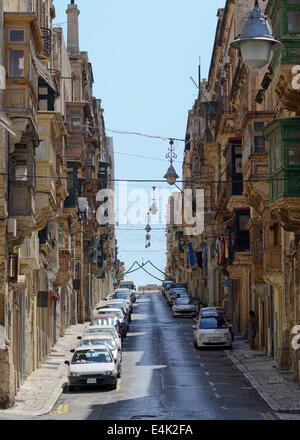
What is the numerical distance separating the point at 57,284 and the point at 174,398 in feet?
81.5

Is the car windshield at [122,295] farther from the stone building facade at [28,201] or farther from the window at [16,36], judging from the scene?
the window at [16,36]

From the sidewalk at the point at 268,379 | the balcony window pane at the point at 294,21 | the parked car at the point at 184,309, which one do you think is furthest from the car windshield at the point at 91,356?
the parked car at the point at 184,309

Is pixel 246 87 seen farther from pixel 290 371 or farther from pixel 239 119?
pixel 290 371

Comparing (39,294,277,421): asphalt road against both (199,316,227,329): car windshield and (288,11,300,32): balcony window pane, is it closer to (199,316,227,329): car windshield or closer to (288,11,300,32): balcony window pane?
(199,316,227,329): car windshield

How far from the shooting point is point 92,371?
3212cm

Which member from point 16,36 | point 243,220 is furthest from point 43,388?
point 243,220

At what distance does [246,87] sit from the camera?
49.8m

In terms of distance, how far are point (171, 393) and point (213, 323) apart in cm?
1717

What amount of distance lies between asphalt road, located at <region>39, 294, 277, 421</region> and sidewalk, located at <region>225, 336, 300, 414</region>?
32 centimetres

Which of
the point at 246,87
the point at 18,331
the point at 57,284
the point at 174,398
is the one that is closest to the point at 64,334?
the point at 57,284

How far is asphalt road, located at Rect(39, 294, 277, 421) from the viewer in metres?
26.0

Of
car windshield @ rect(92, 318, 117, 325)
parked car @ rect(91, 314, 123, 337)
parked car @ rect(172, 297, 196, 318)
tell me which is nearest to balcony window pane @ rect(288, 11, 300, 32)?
parked car @ rect(91, 314, 123, 337)

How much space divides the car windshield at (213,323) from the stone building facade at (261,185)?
5.90 feet

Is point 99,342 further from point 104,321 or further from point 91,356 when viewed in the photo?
point 104,321
